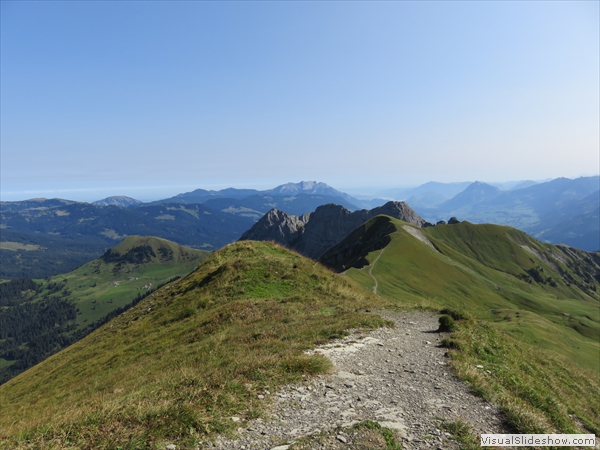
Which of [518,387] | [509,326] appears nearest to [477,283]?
[509,326]

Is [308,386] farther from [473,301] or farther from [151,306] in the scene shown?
[473,301]

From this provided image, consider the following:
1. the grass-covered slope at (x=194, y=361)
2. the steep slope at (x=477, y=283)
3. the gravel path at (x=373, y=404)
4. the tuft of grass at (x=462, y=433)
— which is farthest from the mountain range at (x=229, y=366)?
the steep slope at (x=477, y=283)

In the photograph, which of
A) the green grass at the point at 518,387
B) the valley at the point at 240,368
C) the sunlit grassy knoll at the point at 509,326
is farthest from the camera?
the sunlit grassy knoll at the point at 509,326

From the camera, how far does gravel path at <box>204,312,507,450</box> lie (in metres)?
8.27

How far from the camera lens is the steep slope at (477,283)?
84.0m

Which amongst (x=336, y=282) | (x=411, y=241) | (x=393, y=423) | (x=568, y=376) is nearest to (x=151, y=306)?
(x=336, y=282)

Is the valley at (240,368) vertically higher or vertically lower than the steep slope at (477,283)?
higher

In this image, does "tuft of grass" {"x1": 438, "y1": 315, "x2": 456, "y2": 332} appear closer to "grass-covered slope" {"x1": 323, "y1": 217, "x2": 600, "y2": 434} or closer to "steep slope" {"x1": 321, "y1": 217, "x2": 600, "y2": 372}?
"grass-covered slope" {"x1": 323, "y1": 217, "x2": 600, "y2": 434}

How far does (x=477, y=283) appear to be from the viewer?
131m

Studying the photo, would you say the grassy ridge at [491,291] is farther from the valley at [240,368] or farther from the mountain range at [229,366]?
the mountain range at [229,366]

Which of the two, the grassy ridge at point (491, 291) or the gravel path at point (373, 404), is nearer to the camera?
the gravel path at point (373, 404)

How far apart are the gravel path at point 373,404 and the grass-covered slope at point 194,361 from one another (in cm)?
78

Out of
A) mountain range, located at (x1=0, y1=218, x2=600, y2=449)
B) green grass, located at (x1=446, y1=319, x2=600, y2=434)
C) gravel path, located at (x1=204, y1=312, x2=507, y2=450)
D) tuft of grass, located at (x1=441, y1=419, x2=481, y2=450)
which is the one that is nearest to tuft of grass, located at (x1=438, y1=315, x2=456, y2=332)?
green grass, located at (x1=446, y1=319, x2=600, y2=434)

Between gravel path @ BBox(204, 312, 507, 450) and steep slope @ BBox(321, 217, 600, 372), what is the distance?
38.1m
